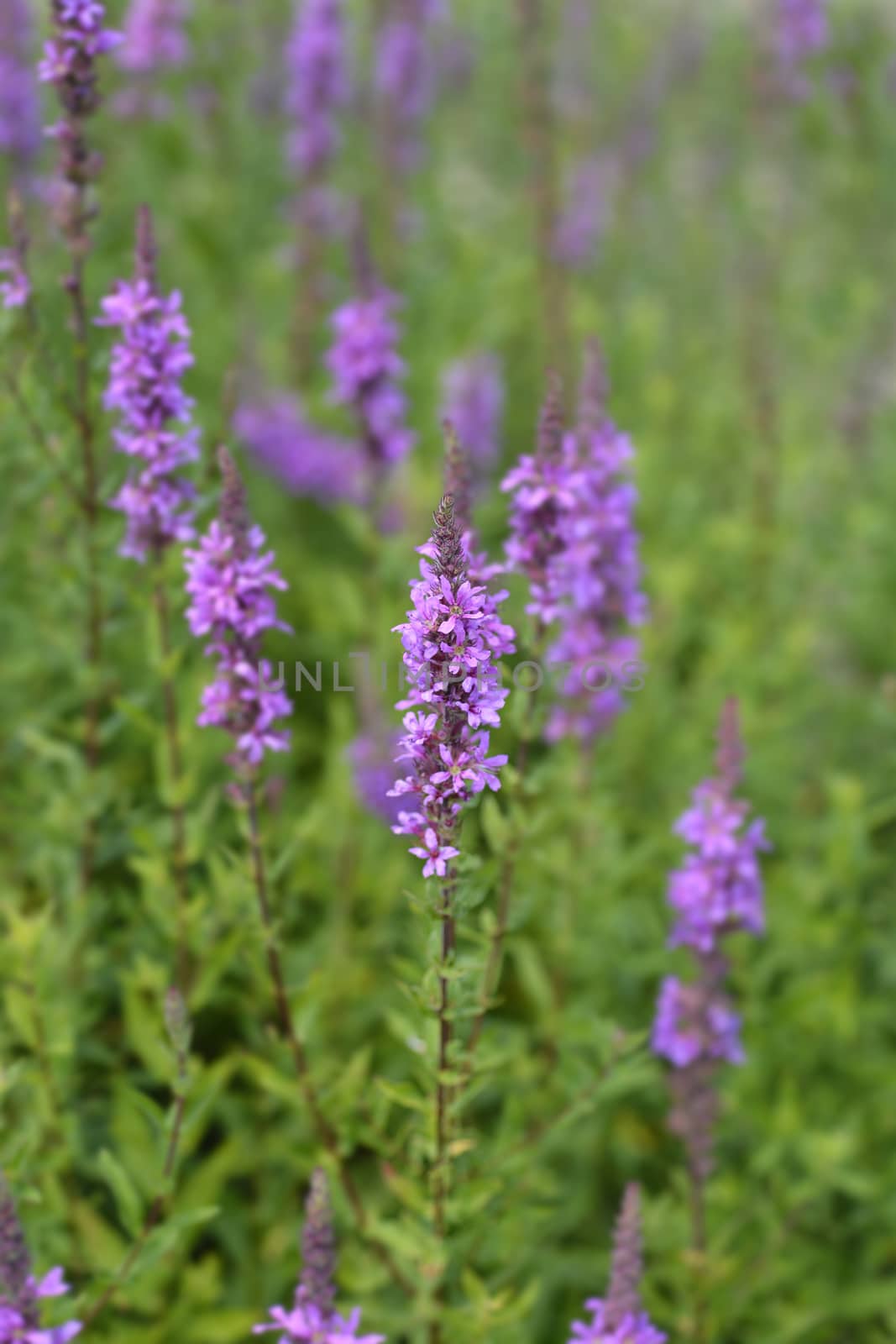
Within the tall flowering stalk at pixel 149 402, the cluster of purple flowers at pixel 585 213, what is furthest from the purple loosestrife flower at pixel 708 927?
the cluster of purple flowers at pixel 585 213

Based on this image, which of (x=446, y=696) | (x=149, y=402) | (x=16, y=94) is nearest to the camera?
(x=446, y=696)

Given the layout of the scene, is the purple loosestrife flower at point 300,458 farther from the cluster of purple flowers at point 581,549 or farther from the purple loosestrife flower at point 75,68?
the purple loosestrife flower at point 75,68

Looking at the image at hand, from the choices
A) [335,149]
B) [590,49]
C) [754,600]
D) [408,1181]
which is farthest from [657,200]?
[408,1181]

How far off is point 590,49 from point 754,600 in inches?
223

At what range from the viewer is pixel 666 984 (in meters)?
3.75

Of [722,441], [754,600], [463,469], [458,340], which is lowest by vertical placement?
[463,469]

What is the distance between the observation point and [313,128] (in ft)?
23.3

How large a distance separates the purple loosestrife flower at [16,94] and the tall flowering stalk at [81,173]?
270 centimetres

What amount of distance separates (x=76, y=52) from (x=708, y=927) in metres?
2.84

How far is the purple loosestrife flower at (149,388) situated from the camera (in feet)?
10.7

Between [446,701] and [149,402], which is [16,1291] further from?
[149,402]

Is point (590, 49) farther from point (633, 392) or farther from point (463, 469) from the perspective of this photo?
point (463, 469)

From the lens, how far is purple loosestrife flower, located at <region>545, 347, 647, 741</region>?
3.66 metres

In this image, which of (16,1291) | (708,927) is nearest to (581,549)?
(708,927)
